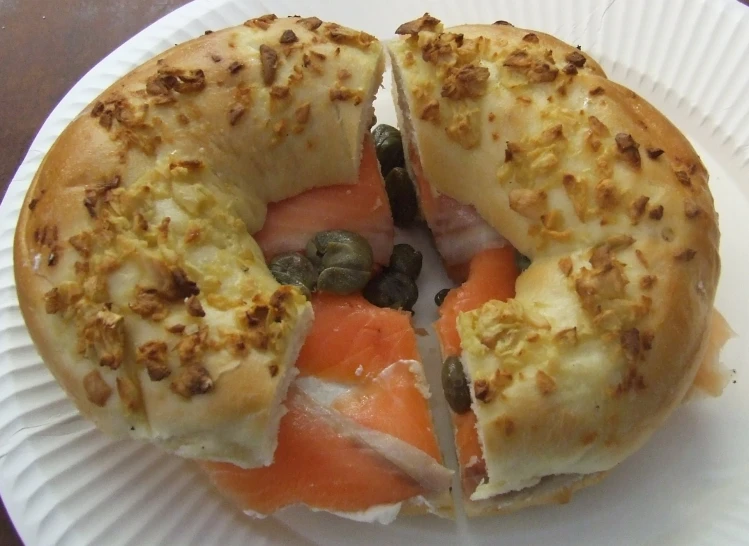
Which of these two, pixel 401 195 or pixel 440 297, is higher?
pixel 401 195

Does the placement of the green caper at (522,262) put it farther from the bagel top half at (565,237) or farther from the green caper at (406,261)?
the green caper at (406,261)

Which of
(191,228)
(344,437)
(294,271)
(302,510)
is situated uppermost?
(191,228)

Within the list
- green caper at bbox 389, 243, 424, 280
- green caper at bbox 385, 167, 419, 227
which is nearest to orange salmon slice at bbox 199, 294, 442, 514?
green caper at bbox 389, 243, 424, 280

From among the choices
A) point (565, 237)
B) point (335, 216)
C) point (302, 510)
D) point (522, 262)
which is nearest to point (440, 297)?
point (522, 262)

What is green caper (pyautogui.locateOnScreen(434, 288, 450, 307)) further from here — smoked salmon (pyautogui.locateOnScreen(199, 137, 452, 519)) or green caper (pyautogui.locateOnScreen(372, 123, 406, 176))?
green caper (pyautogui.locateOnScreen(372, 123, 406, 176))

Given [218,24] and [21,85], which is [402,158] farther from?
[21,85]

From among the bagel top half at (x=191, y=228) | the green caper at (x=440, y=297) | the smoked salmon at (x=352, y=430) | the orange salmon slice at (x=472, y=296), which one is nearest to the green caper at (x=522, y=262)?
the orange salmon slice at (x=472, y=296)

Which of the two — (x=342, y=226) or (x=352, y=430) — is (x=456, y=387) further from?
(x=342, y=226)

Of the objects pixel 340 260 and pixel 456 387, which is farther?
pixel 340 260
